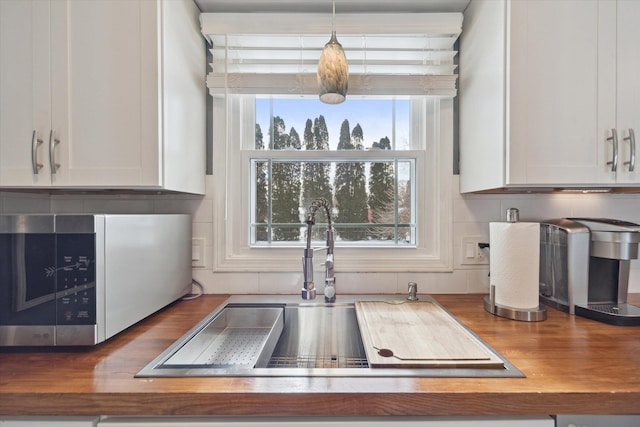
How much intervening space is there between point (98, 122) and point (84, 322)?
2.07ft

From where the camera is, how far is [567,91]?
1037mm

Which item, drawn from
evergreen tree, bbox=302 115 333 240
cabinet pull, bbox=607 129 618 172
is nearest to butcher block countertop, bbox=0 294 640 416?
cabinet pull, bbox=607 129 618 172

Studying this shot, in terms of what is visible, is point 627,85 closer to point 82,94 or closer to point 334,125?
point 334,125

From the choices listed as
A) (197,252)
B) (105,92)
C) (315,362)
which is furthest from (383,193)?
(105,92)

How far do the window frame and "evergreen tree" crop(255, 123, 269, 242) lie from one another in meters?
0.06

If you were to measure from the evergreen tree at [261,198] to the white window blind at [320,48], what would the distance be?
0.97 feet

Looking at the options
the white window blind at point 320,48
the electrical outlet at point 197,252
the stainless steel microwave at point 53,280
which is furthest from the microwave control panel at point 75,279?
the white window blind at point 320,48

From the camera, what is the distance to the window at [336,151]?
51.8 inches

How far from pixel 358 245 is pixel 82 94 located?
1199 mm

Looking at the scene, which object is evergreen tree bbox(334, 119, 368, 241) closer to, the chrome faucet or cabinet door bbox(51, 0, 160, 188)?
the chrome faucet

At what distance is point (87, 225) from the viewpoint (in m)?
0.83

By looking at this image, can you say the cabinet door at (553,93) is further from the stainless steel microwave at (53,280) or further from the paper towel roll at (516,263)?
the stainless steel microwave at (53,280)

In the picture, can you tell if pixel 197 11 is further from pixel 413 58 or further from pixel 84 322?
pixel 84 322

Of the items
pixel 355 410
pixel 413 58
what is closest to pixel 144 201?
pixel 355 410
